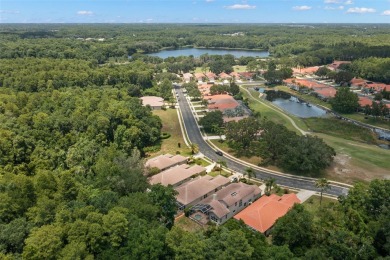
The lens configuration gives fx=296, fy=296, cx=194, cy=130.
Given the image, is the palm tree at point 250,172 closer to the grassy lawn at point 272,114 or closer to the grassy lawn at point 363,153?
the grassy lawn at point 363,153

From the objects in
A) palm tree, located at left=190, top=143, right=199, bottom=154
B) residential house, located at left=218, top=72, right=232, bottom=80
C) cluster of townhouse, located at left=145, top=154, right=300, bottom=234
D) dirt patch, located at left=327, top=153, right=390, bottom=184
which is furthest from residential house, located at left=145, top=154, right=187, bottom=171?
residential house, located at left=218, top=72, right=232, bottom=80

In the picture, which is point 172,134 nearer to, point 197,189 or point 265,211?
point 197,189

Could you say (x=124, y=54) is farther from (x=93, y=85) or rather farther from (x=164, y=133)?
(x=164, y=133)

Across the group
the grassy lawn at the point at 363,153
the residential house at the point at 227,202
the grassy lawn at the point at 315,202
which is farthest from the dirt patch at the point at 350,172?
the residential house at the point at 227,202

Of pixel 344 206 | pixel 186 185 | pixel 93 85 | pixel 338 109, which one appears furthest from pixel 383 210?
pixel 93 85

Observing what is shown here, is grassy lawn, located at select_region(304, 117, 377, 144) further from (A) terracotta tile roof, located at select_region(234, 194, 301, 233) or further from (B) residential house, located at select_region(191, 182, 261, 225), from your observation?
(B) residential house, located at select_region(191, 182, 261, 225)
